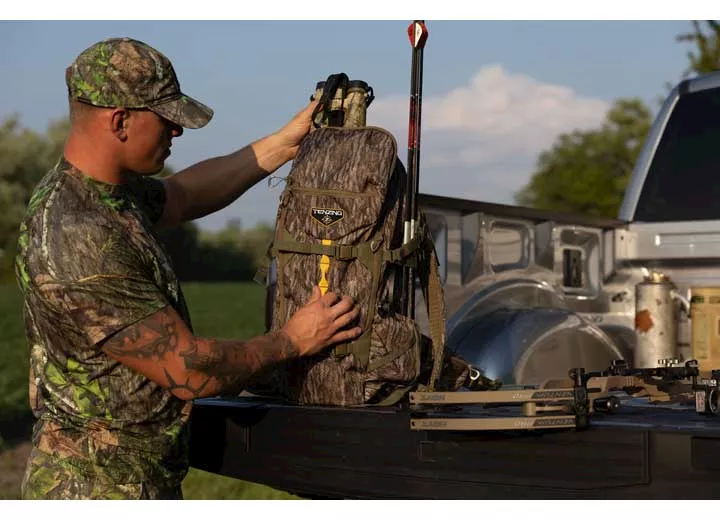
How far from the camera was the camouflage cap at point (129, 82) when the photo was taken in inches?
130

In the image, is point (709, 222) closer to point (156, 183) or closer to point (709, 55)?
point (156, 183)

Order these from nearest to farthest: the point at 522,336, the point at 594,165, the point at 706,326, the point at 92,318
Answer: the point at 92,318
the point at 522,336
the point at 706,326
the point at 594,165

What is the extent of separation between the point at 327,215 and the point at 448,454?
757 mm

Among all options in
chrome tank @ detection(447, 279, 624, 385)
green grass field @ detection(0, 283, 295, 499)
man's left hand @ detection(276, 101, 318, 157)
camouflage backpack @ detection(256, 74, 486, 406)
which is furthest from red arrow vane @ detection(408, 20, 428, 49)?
green grass field @ detection(0, 283, 295, 499)

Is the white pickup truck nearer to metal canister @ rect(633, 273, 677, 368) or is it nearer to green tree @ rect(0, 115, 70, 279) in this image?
metal canister @ rect(633, 273, 677, 368)

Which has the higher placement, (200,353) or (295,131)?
(295,131)

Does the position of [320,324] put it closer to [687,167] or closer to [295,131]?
[295,131]

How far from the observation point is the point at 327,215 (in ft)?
12.1

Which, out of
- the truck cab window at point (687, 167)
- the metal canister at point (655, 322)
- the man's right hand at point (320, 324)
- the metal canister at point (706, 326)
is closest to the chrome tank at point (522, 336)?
the metal canister at point (655, 322)

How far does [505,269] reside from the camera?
16.3 feet

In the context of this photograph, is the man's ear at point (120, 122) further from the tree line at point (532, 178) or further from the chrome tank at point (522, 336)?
the tree line at point (532, 178)

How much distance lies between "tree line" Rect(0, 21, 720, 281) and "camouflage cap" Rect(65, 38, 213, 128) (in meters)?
20.7

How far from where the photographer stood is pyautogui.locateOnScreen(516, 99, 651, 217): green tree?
30.7 metres

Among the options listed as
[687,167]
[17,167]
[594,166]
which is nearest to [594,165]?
[594,166]
